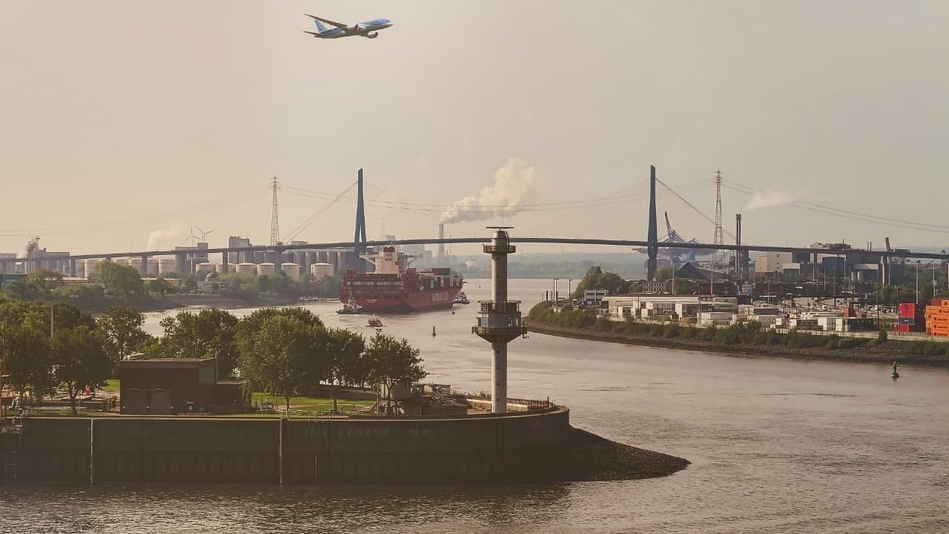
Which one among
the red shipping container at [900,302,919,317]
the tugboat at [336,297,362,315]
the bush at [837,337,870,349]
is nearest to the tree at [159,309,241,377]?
the bush at [837,337,870,349]

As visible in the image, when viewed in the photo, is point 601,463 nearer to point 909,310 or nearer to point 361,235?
point 909,310

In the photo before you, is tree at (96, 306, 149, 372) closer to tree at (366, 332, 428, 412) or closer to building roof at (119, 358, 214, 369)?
building roof at (119, 358, 214, 369)

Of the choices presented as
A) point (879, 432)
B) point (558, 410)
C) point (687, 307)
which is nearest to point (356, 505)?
point (558, 410)

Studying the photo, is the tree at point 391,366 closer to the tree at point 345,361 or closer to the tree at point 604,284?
the tree at point 345,361

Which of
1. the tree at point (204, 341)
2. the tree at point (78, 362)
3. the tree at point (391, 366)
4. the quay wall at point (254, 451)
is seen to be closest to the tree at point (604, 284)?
the tree at point (204, 341)

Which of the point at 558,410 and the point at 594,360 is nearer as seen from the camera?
the point at 558,410

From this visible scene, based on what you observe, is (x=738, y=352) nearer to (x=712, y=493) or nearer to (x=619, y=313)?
(x=619, y=313)

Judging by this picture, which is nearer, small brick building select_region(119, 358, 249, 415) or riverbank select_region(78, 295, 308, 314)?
small brick building select_region(119, 358, 249, 415)
